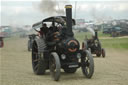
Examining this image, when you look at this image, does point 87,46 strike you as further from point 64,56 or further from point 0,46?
point 0,46

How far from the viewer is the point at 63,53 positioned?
909cm

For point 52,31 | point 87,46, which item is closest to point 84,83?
point 52,31

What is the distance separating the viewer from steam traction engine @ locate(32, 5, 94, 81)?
8781 mm

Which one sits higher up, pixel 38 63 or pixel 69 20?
pixel 69 20

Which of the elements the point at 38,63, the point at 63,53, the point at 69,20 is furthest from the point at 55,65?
the point at 69,20

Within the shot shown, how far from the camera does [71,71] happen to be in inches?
411

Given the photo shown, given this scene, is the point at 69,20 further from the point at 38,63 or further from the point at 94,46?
the point at 94,46

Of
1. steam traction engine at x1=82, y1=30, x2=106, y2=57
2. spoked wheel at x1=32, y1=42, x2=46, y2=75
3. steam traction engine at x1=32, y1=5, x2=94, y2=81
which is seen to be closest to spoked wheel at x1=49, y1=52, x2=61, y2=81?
steam traction engine at x1=32, y1=5, x2=94, y2=81

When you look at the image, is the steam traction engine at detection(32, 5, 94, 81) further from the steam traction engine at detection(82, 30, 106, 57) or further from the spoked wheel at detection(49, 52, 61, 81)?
the steam traction engine at detection(82, 30, 106, 57)

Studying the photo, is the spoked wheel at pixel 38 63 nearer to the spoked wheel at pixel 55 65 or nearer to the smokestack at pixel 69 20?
the spoked wheel at pixel 55 65

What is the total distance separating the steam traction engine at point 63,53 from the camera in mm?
8781

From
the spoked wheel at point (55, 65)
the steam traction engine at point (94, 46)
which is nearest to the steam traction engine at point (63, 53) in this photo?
the spoked wheel at point (55, 65)

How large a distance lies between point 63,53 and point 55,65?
1.84 ft

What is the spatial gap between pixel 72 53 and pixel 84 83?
4.20 feet
